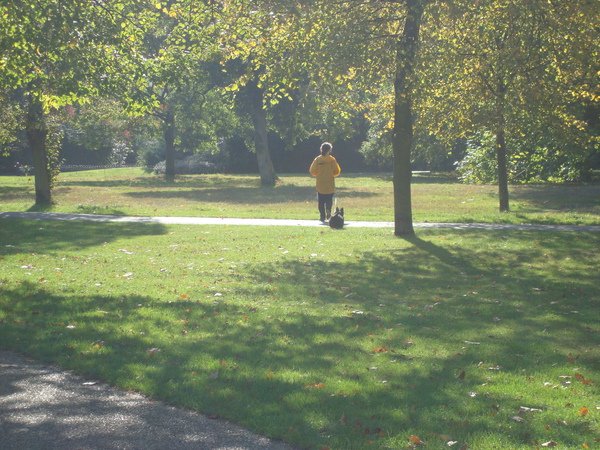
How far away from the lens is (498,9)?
14.3 m

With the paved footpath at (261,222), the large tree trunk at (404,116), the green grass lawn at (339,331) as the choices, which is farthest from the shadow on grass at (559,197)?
the green grass lawn at (339,331)

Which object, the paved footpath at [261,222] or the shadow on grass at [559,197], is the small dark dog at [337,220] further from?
the shadow on grass at [559,197]

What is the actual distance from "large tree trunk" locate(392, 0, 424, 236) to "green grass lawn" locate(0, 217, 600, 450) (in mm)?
1044

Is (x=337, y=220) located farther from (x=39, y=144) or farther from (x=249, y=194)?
(x=249, y=194)

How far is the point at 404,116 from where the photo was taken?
15680mm

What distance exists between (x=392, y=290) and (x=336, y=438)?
18.6 ft

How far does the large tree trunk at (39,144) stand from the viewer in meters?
23.0

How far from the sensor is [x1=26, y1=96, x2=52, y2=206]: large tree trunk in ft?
75.4

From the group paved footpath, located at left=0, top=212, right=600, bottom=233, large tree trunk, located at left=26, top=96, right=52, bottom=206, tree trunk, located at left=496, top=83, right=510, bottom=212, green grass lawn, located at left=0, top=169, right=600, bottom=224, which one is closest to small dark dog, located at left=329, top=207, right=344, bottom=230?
paved footpath, located at left=0, top=212, right=600, bottom=233

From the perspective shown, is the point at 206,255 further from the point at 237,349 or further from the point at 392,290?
the point at 237,349

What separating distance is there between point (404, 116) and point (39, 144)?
12.2 metres

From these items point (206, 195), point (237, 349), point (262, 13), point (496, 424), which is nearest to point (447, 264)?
point (262, 13)

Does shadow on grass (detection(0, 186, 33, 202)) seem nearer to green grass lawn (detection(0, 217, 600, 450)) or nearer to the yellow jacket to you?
the yellow jacket

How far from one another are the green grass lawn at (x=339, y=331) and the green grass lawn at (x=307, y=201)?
635 centimetres
